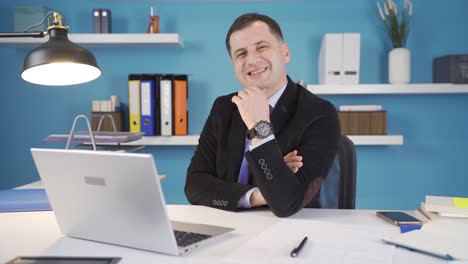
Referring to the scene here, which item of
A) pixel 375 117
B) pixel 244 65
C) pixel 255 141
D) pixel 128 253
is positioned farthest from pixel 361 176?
pixel 128 253

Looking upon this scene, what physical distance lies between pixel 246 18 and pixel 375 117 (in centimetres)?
127

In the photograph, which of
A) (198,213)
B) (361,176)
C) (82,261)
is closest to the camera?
(82,261)

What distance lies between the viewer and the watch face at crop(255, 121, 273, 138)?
1271 millimetres

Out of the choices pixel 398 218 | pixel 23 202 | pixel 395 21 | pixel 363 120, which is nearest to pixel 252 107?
pixel 398 218

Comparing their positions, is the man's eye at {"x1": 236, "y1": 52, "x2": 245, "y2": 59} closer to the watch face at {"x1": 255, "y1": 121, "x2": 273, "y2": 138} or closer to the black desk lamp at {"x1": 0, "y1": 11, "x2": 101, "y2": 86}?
the watch face at {"x1": 255, "y1": 121, "x2": 273, "y2": 138}

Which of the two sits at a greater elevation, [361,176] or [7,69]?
[7,69]

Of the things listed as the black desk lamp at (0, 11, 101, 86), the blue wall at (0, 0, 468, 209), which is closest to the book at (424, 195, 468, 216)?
the black desk lamp at (0, 11, 101, 86)

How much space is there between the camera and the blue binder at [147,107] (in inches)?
99.8

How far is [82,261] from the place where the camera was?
0.83m

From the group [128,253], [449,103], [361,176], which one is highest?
[449,103]

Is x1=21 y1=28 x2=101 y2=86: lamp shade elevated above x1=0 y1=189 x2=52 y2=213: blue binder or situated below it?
above

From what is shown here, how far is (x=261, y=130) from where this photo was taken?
1.28 meters

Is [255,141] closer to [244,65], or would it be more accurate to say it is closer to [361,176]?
[244,65]

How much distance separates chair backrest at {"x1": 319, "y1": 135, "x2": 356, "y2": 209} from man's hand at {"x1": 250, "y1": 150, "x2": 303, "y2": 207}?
8.7 inches
